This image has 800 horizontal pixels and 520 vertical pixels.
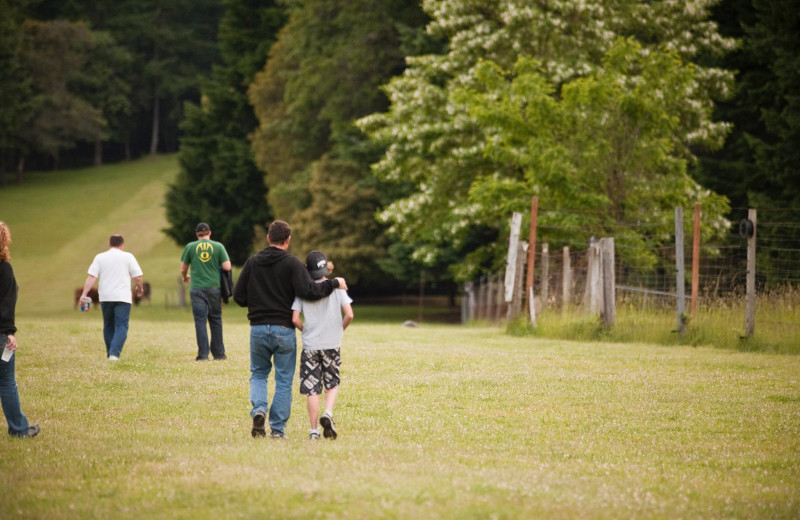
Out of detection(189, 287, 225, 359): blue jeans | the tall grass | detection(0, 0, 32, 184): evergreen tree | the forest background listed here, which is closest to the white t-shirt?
detection(189, 287, 225, 359): blue jeans

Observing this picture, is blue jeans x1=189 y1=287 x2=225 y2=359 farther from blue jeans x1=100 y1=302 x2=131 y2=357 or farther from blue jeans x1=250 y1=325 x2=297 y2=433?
blue jeans x1=250 y1=325 x2=297 y2=433

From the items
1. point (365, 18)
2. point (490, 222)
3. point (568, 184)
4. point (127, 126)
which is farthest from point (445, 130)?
point (127, 126)

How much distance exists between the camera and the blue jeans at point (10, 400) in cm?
846

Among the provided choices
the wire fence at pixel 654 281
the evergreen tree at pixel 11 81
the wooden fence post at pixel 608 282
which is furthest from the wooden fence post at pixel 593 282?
the evergreen tree at pixel 11 81

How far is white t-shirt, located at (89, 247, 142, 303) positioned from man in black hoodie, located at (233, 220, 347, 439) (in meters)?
6.47

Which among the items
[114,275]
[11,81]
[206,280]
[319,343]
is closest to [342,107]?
[206,280]

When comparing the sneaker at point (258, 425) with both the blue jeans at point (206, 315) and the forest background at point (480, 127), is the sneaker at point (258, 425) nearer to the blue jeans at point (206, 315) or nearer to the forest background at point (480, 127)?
the blue jeans at point (206, 315)

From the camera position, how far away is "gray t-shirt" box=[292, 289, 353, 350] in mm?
8594

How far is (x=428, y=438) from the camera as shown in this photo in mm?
8695

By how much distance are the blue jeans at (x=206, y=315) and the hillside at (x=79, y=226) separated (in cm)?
3309

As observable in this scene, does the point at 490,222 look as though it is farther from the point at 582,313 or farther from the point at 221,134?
the point at 221,134

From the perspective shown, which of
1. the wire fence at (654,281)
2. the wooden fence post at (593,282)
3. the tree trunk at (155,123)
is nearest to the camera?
the wire fence at (654,281)

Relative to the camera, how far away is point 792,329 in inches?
675

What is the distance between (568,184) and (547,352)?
10.5 meters
